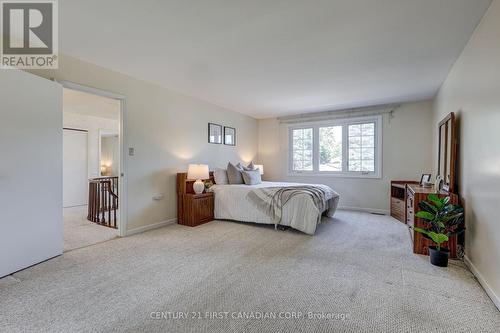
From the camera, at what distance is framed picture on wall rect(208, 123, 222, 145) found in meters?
5.14

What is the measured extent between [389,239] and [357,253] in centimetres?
89

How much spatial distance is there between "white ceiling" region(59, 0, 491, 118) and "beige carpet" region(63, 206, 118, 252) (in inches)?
95.0

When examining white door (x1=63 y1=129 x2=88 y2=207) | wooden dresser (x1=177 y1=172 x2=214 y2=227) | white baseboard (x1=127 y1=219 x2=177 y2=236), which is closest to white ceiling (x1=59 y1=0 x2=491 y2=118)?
wooden dresser (x1=177 y1=172 x2=214 y2=227)

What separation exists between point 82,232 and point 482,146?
16.9ft

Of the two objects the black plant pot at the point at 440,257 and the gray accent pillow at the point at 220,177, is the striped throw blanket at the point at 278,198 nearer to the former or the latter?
the gray accent pillow at the point at 220,177

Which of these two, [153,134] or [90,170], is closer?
[153,134]

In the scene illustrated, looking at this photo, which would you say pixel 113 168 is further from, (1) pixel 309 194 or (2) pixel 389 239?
(2) pixel 389 239

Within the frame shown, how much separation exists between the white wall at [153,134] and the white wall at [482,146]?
4088mm

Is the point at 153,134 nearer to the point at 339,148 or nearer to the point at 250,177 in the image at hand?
the point at 250,177

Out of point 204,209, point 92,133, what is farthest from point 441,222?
point 92,133

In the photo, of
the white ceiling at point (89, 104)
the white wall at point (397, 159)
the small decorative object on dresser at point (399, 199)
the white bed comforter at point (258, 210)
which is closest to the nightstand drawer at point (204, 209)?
the white bed comforter at point (258, 210)

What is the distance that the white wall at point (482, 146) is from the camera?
A: 6.22ft

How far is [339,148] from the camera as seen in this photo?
5.71 m

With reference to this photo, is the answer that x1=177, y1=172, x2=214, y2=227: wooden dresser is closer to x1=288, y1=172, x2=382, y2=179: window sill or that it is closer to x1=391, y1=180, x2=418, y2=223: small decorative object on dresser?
x1=288, y1=172, x2=382, y2=179: window sill
